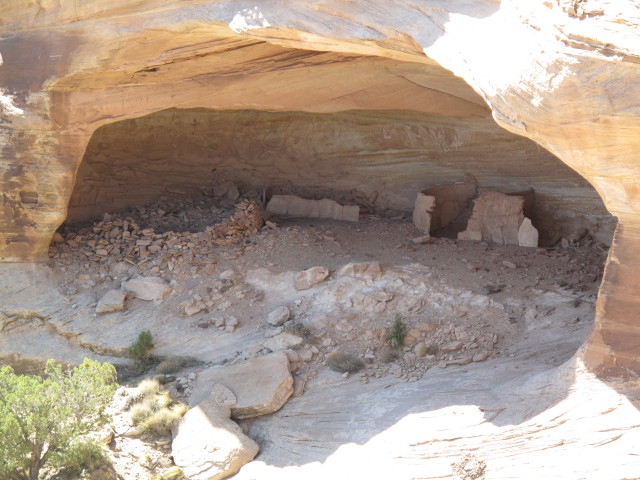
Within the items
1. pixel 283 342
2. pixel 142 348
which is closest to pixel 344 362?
pixel 283 342

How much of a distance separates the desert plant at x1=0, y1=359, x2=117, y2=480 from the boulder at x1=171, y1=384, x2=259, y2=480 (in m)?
0.86

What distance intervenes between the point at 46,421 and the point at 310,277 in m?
3.52

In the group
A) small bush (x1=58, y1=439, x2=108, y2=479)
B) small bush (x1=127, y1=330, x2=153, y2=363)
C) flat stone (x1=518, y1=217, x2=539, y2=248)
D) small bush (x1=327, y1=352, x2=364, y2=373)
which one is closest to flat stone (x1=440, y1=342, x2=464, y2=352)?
small bush (x1=327, y1=352, x2=364, y2=373)

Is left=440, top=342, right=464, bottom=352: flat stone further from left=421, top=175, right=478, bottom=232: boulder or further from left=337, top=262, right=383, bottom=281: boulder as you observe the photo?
left=421, top=175, right=478, bottom=232: boulder

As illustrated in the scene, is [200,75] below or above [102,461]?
above

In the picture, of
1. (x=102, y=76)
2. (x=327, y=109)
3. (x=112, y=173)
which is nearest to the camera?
(x=102, y=76)

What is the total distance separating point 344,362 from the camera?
779cm

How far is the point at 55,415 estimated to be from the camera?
6.93 metres

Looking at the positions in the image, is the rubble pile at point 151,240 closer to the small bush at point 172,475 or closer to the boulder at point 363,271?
the boulder at point 363,271

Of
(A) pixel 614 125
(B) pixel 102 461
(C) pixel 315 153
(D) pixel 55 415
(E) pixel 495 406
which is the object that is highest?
A: (A) pixel 614 125

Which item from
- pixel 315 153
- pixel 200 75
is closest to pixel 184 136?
pixel 315 153

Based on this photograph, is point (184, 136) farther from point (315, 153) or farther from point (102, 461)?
point (102, 461)

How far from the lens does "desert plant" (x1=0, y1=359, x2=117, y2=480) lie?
669 cm

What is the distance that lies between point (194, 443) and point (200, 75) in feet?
14.4
